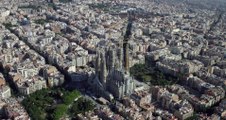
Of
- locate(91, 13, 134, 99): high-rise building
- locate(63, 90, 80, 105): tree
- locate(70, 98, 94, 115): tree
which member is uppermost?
locate(91, 13, 134, 99): high-rise building

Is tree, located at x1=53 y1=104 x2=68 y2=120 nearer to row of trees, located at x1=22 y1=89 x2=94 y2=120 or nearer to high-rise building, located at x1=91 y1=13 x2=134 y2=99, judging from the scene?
row of trees, located at x1=22 y1=89 x2=94 y2=120

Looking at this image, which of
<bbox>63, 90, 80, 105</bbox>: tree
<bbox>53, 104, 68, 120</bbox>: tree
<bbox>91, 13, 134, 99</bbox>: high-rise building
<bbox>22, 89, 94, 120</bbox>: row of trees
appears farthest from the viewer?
<bbox>91, 13, 134, 99</bbox>: high-rise building

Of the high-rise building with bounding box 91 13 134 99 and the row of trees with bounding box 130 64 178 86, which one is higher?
the high-rise building with bounding box 91 13 134 99

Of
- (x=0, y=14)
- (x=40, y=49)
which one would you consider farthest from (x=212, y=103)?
(x=0, y=14)

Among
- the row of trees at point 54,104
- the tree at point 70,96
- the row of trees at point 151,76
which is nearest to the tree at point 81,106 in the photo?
the row of trees at point 54,104

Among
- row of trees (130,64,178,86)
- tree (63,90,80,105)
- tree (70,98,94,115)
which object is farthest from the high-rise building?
row of trees (130,64,178,86)

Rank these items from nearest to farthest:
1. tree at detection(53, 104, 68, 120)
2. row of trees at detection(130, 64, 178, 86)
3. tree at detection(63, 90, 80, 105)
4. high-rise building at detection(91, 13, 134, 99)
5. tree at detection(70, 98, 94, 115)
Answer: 1. tree at detection(53, 104, 68, 120)
2. tree at detection(70, 98, 94, 115)
3. tree at detection(63, 90, 80, 105)
4. high-rise building at detection(91, 13, 134, 99)
5. row of trees at detection(130, 64, 178, 86)

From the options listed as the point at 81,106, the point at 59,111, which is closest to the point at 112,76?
the point at 81,106

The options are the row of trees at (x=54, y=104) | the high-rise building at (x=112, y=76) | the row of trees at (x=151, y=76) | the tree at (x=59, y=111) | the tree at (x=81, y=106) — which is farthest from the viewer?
the row of trees at (x=151, y=76)

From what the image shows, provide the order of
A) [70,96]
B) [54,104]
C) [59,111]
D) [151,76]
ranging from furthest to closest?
[151,76], [70,96], [54,104], [59,111]

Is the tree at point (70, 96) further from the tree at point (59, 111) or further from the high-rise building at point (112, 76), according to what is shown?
the high-rise building at point (112, 76)

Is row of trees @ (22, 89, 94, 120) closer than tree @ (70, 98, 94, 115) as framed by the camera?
Yes

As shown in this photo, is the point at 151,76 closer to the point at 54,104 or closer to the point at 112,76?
the point at 112,76
